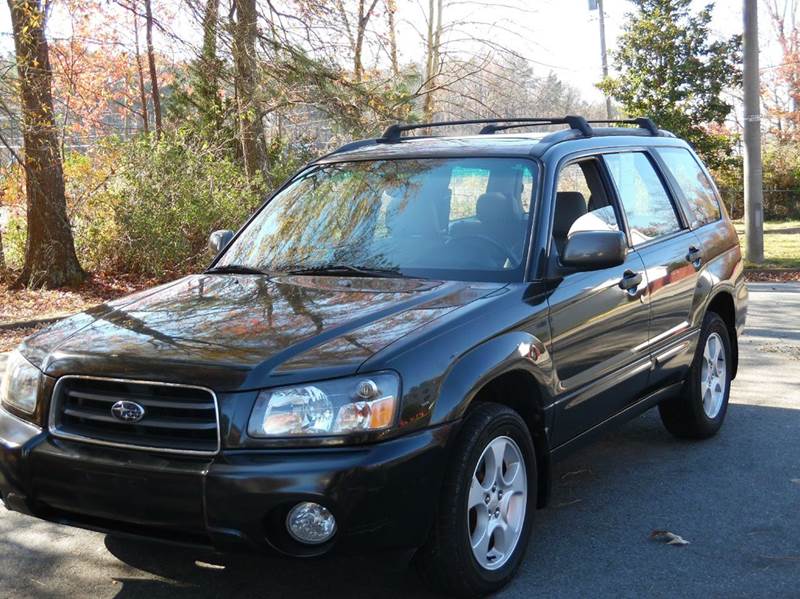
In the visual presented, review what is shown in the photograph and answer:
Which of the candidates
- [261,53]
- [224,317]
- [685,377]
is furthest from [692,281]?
[261,53]

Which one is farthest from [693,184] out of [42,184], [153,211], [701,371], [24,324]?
[153,211]

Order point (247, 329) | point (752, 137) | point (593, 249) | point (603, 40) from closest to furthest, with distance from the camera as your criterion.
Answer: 1. point (247, 329)
2. point (593, 249)
3. point (752, 137)
4. point (603, 40)

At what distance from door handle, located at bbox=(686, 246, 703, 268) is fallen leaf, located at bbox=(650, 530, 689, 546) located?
1747mm

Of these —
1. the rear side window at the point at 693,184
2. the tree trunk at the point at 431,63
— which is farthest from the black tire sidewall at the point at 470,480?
the tree trunk at the point at 431,63

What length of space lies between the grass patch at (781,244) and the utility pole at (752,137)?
1.40 ft

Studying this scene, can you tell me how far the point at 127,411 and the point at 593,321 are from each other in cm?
218

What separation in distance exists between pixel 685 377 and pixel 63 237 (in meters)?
11.3

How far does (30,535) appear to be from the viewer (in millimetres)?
4715

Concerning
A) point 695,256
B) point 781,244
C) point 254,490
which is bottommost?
point 781,244

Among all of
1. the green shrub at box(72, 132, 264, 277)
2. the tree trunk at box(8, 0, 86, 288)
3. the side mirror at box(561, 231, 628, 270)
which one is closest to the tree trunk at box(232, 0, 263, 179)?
the green shrub at box(72, 132, 264, 277)

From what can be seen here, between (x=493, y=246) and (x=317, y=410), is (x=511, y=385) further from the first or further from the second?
(x=317, y=410)

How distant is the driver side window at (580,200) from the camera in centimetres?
508

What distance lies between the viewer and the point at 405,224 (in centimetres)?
472

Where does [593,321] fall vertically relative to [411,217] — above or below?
below
